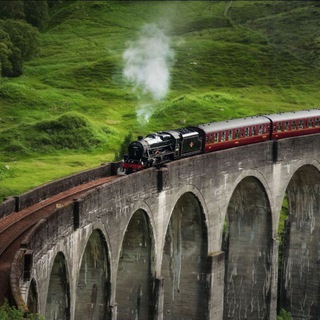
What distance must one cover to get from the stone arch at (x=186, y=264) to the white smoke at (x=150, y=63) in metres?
46.5

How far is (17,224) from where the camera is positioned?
152 ft

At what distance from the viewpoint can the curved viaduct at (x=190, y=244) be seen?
147ft

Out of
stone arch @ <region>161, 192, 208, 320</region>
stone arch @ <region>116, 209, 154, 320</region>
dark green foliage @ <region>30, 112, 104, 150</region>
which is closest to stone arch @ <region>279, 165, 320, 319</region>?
stone arch @ <region>161, 192, 208, 320</region>

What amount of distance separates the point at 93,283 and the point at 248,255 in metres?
18.0

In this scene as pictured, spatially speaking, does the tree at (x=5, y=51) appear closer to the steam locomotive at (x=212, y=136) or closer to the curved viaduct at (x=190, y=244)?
the steam locomotive at (x=212, y=136)

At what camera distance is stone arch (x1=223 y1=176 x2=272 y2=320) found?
215ft

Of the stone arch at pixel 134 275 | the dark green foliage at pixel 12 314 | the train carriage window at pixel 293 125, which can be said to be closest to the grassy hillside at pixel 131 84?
the train carriage window at pixel 293 125

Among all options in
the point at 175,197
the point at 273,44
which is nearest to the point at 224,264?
the point at 175,197

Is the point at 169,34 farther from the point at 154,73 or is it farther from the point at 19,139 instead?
the point at 19,139

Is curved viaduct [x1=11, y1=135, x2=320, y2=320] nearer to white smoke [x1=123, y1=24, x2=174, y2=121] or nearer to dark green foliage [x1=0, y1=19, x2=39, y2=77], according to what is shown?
white smoke [x1=123, y1=24, x2=174, y2=121]

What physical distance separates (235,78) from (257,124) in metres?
48.8

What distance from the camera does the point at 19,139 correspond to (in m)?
84.7

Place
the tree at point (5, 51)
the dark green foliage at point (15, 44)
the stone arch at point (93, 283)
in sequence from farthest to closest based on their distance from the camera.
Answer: the dark green foliage at point (15, 44) < the tree at point (5, 51) < the stone arch at point (93, 283)

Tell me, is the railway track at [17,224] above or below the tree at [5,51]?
below
